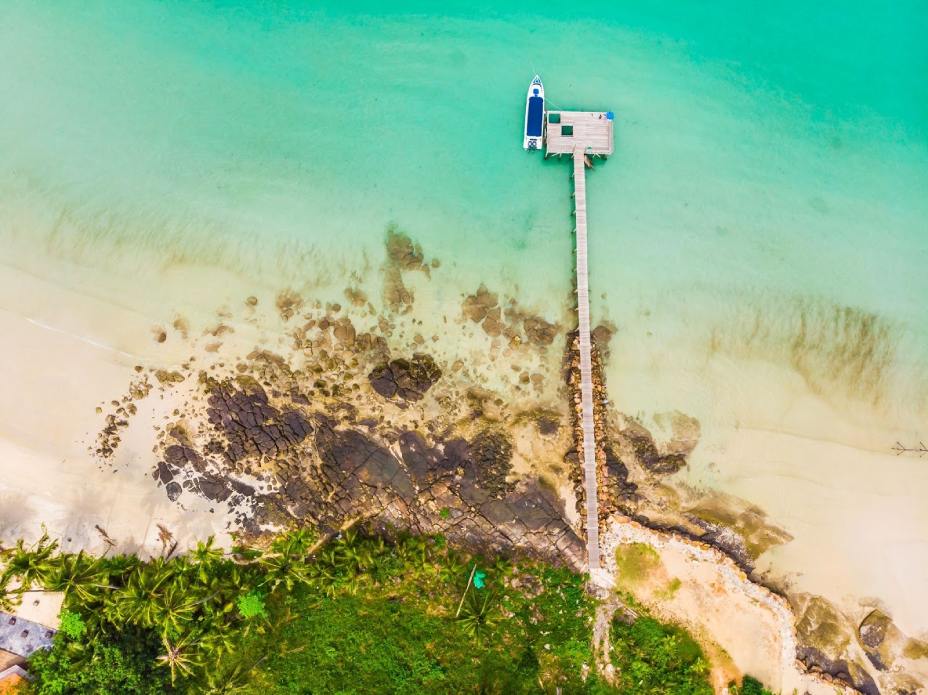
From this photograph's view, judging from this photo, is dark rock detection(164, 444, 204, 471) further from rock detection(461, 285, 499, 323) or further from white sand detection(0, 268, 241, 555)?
rock detection(461, 285, 499, 323)

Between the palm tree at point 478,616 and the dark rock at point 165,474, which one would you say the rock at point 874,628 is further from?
the dark rock at point 165,474

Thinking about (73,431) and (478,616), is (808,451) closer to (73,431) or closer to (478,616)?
(478,616)

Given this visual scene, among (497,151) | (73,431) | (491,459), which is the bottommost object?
(73,431)

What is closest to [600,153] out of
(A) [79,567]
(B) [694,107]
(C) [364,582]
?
(B) [694,107]

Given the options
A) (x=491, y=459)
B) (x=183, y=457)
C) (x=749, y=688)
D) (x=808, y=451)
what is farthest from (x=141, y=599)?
(x=808, y=451)

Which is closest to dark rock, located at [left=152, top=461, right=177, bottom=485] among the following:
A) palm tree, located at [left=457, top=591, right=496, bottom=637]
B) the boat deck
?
palm tree, located at [left=457, top=591, right=496, bottom=637]
